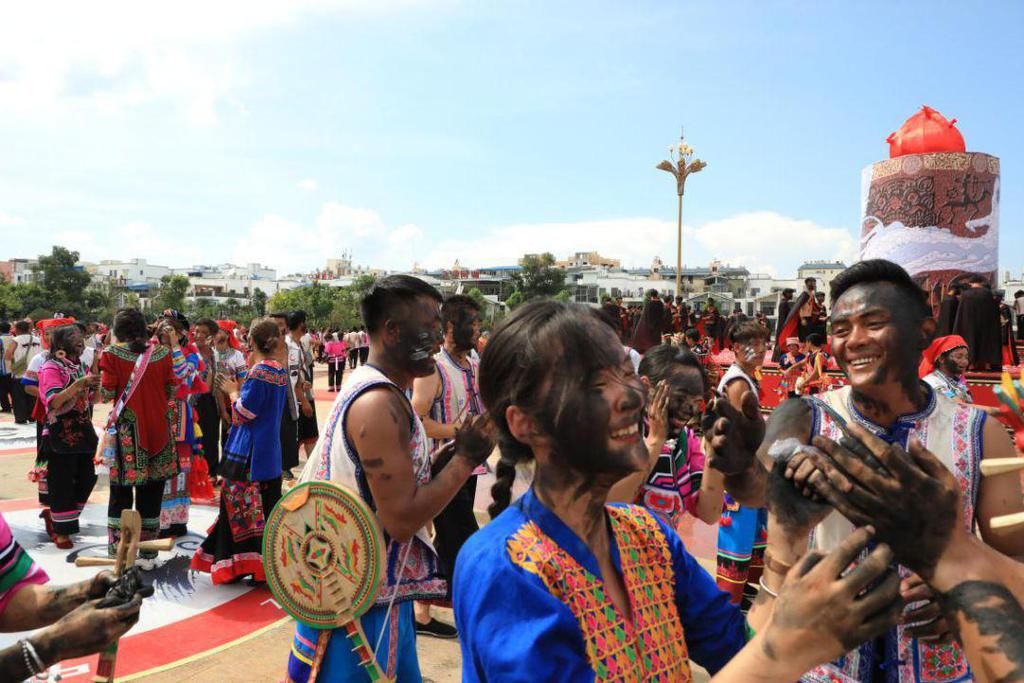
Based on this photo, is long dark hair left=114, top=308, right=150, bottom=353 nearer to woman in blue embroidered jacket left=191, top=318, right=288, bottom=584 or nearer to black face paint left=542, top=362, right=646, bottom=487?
woman in blue embroidered jacket left=191, top=318, right=288, bottom=584

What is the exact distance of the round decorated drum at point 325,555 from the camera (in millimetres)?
2279

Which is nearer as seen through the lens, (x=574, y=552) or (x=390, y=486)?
(x=574, y=552)

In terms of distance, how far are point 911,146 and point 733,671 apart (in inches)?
901

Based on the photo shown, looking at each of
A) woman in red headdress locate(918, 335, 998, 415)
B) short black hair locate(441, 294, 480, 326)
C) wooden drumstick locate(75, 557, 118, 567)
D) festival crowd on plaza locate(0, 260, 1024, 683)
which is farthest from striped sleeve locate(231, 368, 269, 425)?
woman in red headdress locate(918, 335, 998, 415)

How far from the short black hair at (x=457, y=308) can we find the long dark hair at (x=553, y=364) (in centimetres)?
369

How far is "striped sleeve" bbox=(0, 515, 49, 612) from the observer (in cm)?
200

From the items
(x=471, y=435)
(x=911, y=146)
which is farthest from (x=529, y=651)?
(x=911, y=146)

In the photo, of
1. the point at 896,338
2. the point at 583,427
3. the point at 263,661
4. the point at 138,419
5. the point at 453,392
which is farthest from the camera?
the point at 138,419

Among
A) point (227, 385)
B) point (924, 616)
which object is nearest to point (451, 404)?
point (227, 385)

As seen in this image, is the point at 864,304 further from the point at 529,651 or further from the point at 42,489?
the point at 42,489

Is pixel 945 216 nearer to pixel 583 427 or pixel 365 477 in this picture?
pixel 365 477

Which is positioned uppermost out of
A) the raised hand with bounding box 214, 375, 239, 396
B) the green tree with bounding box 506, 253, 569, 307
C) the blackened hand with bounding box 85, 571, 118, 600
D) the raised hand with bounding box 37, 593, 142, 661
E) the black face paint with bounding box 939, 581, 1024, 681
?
the green tree with bounding box 506, 253, 569, 307

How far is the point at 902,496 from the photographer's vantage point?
41.9 inches

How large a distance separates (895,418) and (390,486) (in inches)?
63.2
